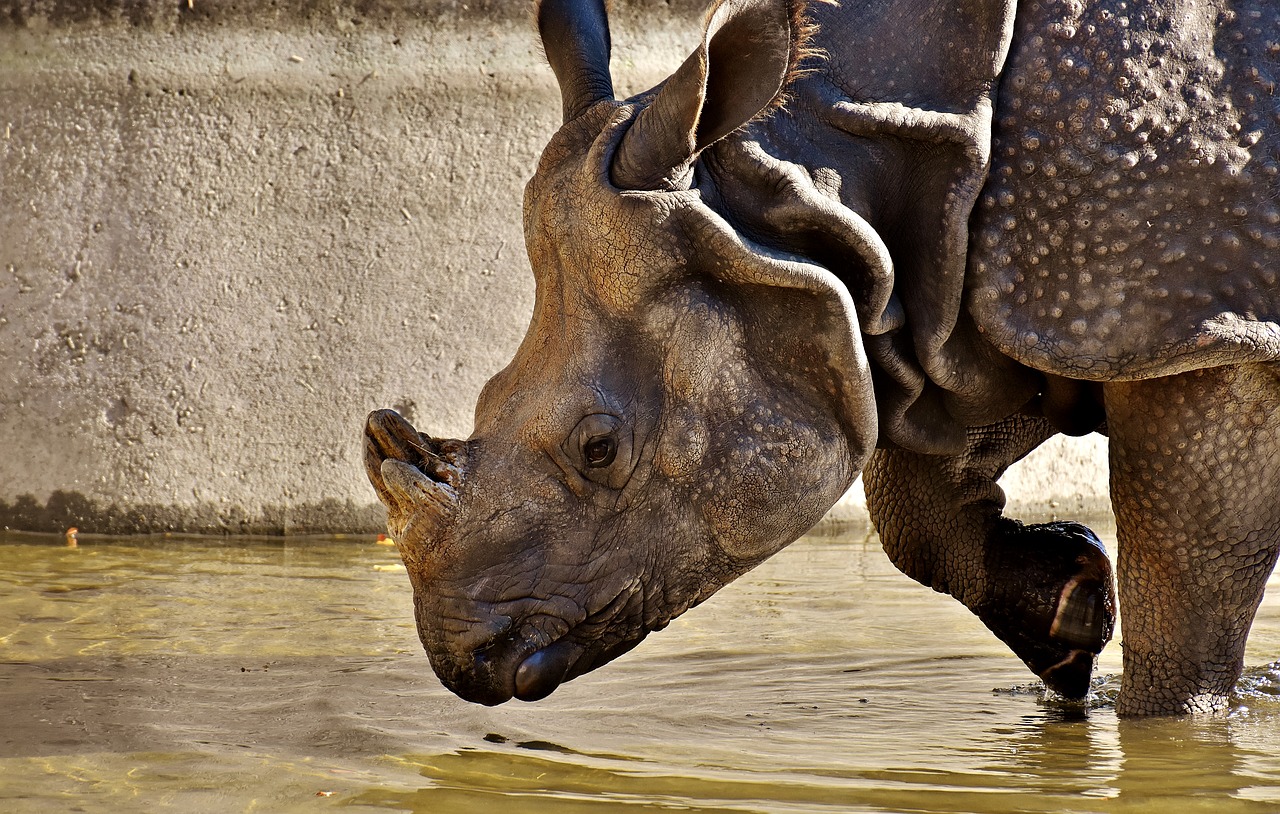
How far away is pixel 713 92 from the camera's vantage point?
3.29 metres

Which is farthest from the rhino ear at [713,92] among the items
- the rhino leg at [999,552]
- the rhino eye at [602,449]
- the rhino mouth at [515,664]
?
the rhino leg at [999,552]

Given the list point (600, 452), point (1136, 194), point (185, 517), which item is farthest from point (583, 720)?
point (185, 517)

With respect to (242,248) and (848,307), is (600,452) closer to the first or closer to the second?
(848,307)

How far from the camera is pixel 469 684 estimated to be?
3.30 metres

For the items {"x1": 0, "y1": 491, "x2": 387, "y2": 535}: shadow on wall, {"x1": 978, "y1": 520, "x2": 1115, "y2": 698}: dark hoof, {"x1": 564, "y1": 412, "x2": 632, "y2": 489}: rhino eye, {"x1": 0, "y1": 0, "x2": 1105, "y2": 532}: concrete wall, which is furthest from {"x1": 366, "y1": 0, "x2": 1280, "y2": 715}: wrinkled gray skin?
{"x1": 0, "y1": 491, "x2": 387, "y2": 535}: shadow on wall

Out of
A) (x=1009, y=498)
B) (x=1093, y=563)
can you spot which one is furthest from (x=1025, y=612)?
(x=1009, y=498)

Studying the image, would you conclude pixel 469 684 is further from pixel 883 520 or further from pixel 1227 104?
pixel 1227 104

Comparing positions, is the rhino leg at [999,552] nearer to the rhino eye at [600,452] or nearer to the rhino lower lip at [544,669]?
the rhino eye at [600,452]

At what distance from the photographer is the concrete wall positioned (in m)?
6.80

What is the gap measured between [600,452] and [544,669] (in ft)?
1.58

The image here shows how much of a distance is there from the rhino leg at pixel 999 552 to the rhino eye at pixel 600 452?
50.2 inches

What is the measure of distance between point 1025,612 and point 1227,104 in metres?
1.52

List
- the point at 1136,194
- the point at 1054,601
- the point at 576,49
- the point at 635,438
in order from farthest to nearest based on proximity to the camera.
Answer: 1. the point at 1054,601
2. the point at 576,49
3. the point at 635,438
4. the point at 1136,194

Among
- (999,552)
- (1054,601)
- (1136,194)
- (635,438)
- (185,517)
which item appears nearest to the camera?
(1136,194)
